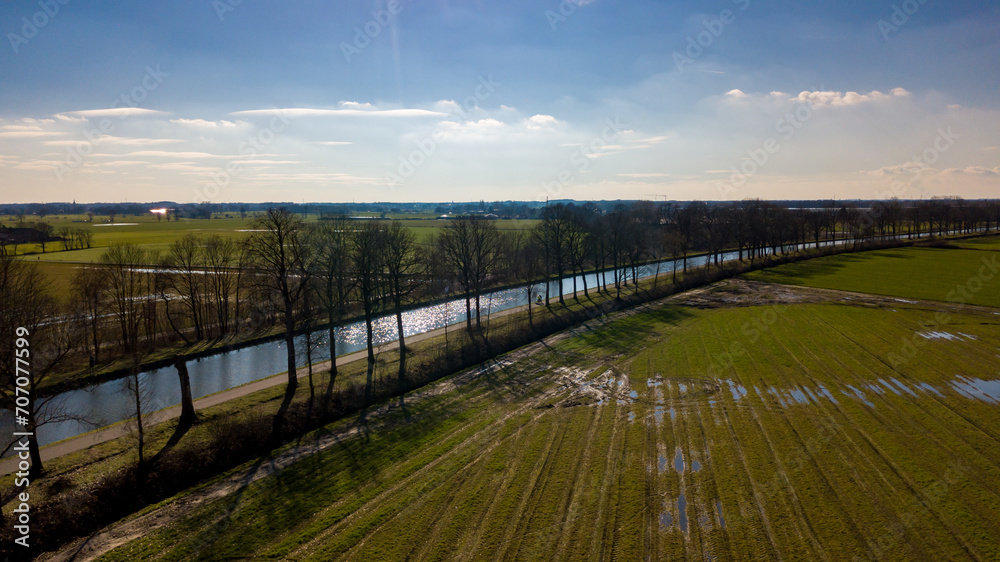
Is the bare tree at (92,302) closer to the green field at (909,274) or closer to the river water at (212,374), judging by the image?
the river water at (212,374)

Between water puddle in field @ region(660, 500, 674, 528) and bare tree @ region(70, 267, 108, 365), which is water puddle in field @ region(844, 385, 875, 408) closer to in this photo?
water puddle in field @ region(660, 500, 674, 528)

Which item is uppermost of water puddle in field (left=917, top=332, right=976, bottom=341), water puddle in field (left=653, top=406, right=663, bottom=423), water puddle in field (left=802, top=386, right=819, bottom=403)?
water puddle in field (left=917, top=332, right=976, bottom=341)

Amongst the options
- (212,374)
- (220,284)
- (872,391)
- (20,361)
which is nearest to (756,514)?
(872,391)

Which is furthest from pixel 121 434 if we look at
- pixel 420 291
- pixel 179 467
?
pixel 420 291

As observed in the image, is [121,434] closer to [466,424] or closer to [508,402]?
[466,424]

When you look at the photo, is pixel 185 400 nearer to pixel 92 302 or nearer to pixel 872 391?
pixel 92 302

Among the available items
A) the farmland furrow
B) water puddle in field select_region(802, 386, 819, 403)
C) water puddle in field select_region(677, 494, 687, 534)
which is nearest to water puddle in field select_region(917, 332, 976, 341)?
water puddle in field select_region(802, 386, 819, 403)
